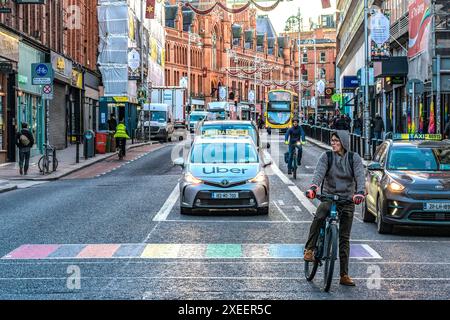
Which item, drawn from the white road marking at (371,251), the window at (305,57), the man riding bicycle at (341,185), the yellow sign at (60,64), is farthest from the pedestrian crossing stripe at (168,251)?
the window at (305,57)

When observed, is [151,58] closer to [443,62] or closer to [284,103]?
[284,103]

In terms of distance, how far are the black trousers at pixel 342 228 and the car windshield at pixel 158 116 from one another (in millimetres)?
56220

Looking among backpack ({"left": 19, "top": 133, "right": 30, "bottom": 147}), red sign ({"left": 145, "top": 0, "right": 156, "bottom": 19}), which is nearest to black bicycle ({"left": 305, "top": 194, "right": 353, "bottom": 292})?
backpack ({"left": 19, "top": 133, "right": 30, "bottom": 147})

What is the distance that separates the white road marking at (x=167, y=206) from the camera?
1692cm

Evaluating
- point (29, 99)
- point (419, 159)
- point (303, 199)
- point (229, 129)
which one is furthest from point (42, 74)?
point (419, 159)

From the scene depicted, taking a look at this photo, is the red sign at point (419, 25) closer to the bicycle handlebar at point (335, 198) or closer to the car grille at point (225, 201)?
the car grille at point (225, 201)

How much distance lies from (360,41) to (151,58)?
68.8 ft

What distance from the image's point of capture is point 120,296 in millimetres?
8977

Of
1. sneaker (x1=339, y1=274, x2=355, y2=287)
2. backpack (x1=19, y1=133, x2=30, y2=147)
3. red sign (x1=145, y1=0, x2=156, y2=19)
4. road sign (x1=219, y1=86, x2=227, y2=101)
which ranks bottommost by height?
sneaker (x1=339, y1=274, x2=355, y2=287)

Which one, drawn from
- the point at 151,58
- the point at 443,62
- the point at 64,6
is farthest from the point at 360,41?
the point at 443,62

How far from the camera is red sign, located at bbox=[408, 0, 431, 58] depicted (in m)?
33.7

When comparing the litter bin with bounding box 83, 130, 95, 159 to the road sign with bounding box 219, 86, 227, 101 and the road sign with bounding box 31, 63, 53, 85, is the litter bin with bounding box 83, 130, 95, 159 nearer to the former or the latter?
the road sign with bounding box 31, 63, 53, 85

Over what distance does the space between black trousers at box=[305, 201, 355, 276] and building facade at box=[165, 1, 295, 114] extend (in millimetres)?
97980

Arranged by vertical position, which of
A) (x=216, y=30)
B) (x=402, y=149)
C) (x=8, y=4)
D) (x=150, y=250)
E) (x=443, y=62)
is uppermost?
(x=216, y=30)
